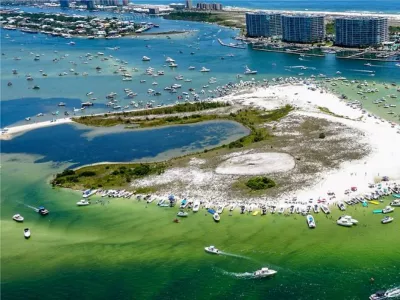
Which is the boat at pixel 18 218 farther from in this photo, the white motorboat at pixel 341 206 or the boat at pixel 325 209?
the white motorboat at pixel 341 206

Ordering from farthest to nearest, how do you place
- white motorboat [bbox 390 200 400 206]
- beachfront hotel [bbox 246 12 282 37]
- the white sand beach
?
1. beachfront hotel [bbox 246 12 282 37]
2. the white sand beach
3. white motorboat [bbox 390 200 400 206]

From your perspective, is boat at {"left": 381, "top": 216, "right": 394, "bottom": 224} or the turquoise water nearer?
the turquoise water

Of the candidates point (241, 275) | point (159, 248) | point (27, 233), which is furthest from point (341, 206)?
point (27, 233)

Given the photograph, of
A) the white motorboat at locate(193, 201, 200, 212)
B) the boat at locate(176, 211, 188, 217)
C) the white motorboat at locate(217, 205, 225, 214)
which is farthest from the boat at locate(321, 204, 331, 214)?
the boat at locate(176, 211, 188, 217)

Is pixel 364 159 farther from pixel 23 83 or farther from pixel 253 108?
pixel 23 83

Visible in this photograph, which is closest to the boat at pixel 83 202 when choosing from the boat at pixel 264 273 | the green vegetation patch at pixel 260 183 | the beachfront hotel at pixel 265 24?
the green vegetation patch at pixel 260 183

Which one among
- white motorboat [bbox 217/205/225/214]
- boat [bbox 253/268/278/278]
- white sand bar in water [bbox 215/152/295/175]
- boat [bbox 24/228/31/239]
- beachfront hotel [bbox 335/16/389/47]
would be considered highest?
beachfront hotel [bbox 335/16/389/47]

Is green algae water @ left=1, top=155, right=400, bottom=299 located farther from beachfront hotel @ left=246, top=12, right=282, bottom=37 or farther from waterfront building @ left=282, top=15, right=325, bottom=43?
beachfront hotel @ left=246, top=12, right=282, bottom=37
